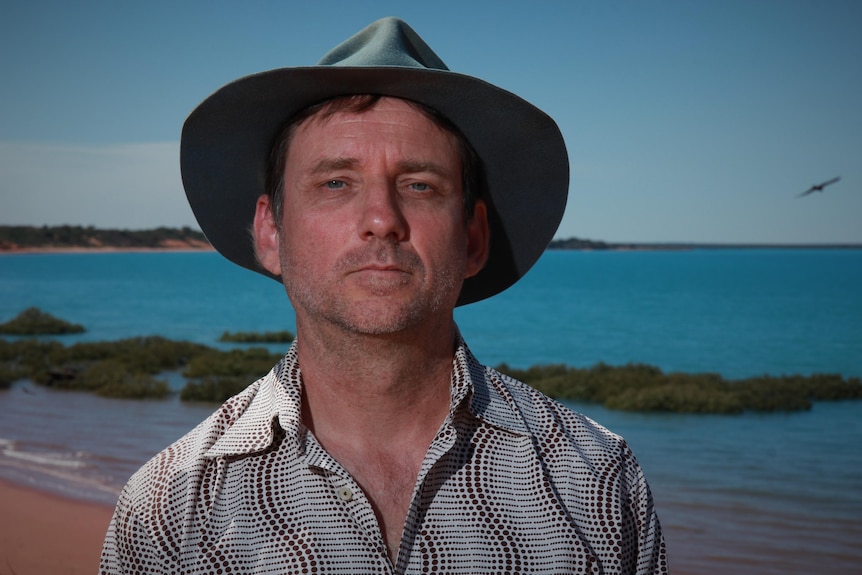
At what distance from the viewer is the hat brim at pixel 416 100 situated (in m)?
1.94

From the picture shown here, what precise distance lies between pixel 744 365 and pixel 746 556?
2666cm

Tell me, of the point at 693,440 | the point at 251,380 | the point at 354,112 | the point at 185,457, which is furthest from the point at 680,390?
the point at 185,457

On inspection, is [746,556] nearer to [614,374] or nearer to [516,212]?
[516,212]

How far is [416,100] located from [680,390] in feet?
49.1

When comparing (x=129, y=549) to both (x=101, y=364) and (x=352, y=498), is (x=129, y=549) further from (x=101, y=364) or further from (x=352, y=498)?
(x=101, y=364)

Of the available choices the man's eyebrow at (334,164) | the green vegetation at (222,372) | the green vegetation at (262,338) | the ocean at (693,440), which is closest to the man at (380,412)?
the man's eyebrow at (334,164)

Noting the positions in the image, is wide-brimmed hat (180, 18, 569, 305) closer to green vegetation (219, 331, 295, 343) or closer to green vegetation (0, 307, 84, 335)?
green vegetation (219, 331, 295, 343)

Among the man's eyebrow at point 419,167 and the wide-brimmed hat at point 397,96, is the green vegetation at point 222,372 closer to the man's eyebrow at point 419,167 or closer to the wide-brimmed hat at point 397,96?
the wide-brimmed hat at point 397,96

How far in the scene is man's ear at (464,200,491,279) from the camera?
88.5 inches

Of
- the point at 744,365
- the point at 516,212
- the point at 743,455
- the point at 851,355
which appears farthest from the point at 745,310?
the point at 516,212

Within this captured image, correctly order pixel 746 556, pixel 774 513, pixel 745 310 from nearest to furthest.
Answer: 1. pixel 746 556
2. pixel 774 513
3. pixel 745 310

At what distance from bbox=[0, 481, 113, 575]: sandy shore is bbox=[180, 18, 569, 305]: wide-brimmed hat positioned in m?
4.70

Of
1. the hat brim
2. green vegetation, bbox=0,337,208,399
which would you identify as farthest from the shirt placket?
green vegetation, bbox=0,337,208,399

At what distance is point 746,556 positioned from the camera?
294 inches
